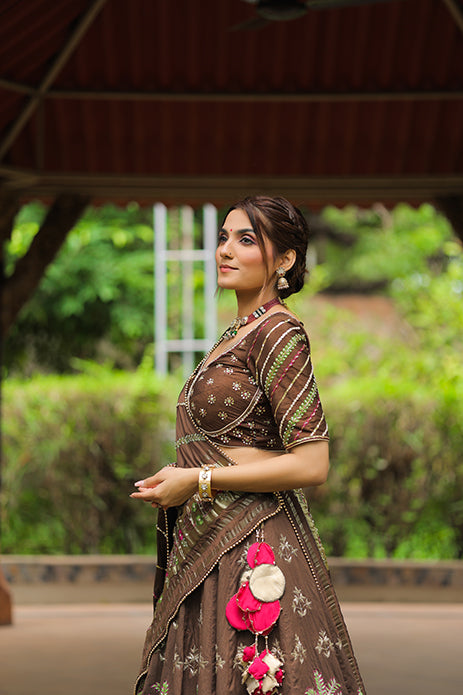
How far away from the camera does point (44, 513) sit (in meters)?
9.66

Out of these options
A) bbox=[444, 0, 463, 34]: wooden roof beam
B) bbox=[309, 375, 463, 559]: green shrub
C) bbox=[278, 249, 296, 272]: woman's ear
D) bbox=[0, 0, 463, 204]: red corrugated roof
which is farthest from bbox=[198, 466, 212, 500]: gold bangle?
bbox=[309, 375, 463, 559]: green shrub

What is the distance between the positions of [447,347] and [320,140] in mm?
8282

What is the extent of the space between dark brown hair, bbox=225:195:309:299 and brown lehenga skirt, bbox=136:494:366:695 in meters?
0.58

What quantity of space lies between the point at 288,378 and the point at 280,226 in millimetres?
395

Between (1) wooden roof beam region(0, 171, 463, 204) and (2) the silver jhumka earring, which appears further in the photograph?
(1) wooden roof beam region(0, 171, 463, 204)

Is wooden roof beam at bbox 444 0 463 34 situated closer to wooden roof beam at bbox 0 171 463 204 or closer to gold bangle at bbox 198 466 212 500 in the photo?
wooden roof beam at bbox 0 171 463 204

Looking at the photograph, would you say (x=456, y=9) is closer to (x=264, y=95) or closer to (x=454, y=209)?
(x=264, y=95)

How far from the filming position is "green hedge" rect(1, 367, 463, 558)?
9258 millimetres

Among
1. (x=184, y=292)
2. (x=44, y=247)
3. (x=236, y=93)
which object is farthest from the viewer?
(x=184, y=292)

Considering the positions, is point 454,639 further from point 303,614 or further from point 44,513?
point 303,614

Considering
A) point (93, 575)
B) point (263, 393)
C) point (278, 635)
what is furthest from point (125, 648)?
point (263, 393)

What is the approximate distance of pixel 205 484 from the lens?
246 centimetres

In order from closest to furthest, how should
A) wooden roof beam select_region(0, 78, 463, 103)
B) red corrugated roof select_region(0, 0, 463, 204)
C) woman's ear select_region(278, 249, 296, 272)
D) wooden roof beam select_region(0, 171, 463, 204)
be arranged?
woman's ear select_region(278, 249, 296, 272) → red corrugated roof select_region(0, 0, 463, 204) → wooden roof beam select_region(0, 78, 463, 103) → wooden roof beam select_region(0, 171, 463, 204)

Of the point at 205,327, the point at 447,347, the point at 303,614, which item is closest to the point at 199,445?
the point at 303,614
